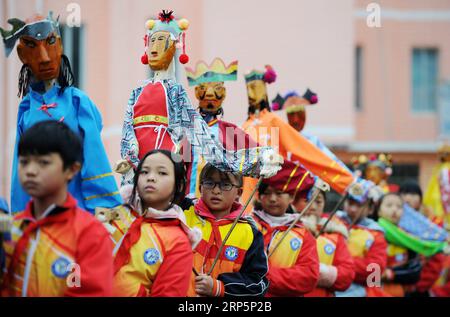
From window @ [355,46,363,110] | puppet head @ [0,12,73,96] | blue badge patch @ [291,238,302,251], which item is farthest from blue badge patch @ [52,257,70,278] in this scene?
window @ [355,46,363,110]

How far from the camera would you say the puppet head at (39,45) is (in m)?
5.11

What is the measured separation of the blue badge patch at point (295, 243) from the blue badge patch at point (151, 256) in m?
2.09

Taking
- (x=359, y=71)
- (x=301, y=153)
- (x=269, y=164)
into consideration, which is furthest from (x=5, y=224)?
(x=359, y=71)

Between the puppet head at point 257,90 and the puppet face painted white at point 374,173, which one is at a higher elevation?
the puppet head at point 257,90

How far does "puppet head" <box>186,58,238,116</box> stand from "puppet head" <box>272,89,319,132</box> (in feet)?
4.57

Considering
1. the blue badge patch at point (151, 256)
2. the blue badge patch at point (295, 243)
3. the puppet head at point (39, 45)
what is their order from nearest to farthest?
the blue badge patch at point (151, 256)
the puppet head at point (39, 45)
the blue badge patch at point (295, 243)

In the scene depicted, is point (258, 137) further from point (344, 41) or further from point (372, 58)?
point (372, 58)

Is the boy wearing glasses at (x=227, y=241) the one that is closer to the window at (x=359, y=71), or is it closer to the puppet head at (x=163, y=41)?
the puppet head at (x=163, y=41)

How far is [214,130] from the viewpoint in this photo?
6312mm

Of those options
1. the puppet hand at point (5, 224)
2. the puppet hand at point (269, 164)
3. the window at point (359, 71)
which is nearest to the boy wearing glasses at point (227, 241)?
the puppet hand at point (269, 164)

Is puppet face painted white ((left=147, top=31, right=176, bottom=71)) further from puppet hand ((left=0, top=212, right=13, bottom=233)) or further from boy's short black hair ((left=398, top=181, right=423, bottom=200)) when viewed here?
boy's short black hair ((left=398, top=181, right=423, bottom=200))

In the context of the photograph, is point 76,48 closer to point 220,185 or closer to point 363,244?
point 363,244
